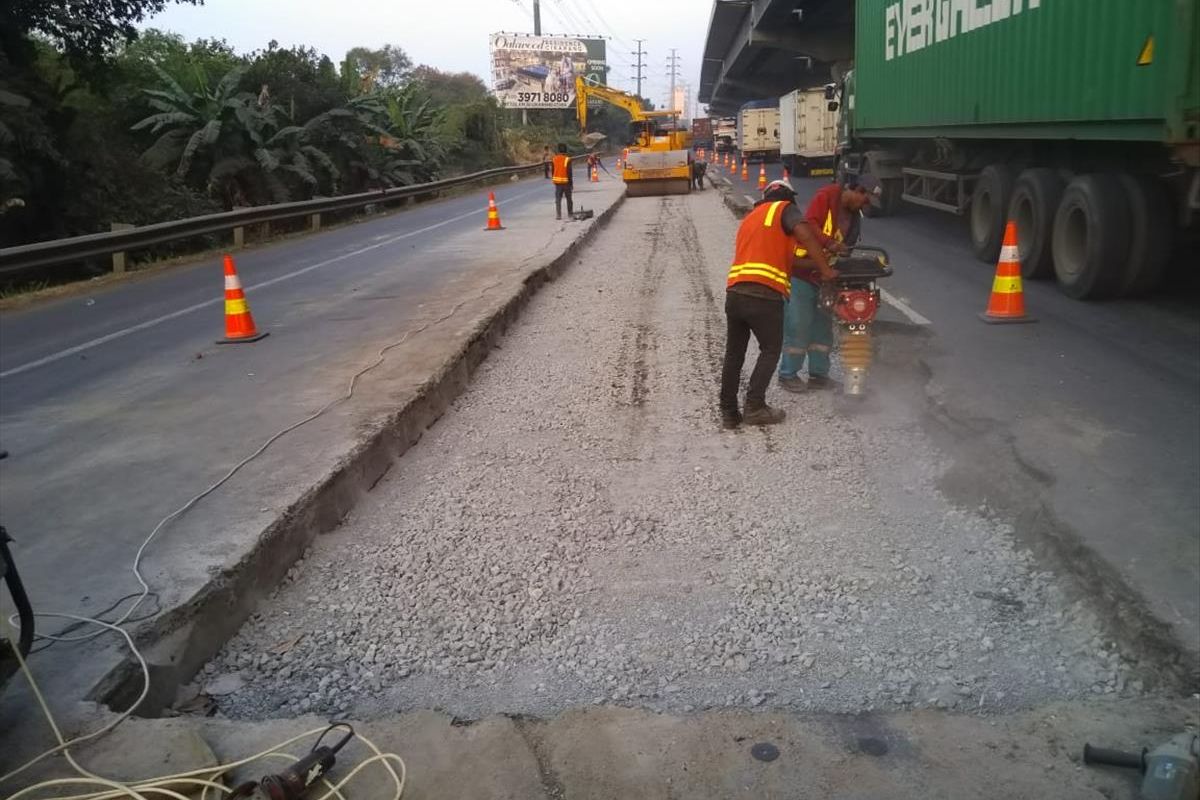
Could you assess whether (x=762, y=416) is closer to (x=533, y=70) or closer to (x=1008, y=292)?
(x=1008, y=292)

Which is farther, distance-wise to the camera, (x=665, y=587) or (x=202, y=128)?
(x=202, y=128)

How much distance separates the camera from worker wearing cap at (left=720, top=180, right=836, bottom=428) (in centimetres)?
575

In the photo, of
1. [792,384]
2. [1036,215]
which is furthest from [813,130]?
[792,384]

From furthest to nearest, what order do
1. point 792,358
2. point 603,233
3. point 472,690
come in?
point 603,233 → point 792,358 → point 472,690

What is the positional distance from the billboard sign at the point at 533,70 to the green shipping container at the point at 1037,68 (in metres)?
62.0

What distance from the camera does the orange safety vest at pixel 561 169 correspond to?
67.7 ft

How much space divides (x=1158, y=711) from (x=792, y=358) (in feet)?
13.3

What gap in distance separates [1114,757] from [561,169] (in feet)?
62.9

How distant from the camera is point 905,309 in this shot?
30.4 ft

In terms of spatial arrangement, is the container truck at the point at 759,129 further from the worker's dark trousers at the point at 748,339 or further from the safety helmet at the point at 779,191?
the worker's dark trousers at the point at 748,339

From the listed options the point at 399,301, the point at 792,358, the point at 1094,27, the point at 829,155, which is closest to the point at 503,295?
the point at 399,301

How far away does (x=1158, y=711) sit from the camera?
295 centimetres

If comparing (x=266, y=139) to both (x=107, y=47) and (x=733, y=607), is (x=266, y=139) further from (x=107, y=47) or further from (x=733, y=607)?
(x=733, y=607)

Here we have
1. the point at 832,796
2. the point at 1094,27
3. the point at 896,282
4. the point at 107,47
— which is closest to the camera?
the point at 832,796
